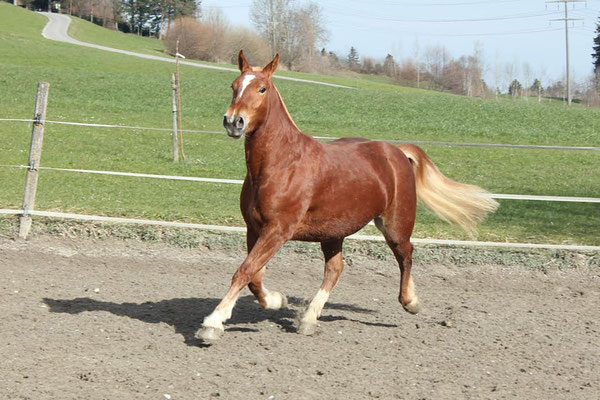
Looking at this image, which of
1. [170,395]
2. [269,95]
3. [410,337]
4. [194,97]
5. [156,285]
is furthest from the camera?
[194,97]

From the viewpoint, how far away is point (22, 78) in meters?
26.8

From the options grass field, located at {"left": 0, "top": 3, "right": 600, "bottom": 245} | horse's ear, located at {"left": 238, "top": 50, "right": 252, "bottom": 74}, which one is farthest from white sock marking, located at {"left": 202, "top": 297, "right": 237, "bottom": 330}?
grass field, located at {"left": 0, "top": 3, "right": 600, "bottom": 245}

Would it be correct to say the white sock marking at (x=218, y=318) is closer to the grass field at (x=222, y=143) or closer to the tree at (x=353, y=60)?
the grass field at (x=222, y=143)

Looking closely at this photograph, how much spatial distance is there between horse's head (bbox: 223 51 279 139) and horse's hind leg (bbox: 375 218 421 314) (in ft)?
4.77

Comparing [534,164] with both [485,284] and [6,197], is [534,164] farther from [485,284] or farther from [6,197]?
[6,197]

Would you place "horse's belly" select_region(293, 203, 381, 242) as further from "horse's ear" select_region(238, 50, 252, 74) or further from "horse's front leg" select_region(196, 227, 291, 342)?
"horse's ear" select_region(238, 50, 252, 74)

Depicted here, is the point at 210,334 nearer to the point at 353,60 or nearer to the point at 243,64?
the point at 243,64

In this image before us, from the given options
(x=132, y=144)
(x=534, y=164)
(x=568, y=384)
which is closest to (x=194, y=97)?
(x=132, y=144)

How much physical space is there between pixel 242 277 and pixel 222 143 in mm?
13102

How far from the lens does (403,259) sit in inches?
227

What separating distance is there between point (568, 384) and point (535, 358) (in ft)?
1.54

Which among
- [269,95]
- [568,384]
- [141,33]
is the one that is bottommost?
[568,384]

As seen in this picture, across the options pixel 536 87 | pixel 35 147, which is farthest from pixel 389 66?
pixel 35 147

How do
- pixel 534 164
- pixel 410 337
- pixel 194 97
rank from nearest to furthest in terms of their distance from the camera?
pixel 410 337 < pixel 534 164 < pixel 194 97
